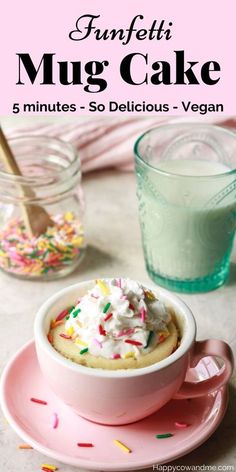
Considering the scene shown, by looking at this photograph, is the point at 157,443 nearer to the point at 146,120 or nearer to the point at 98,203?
the point at 98,203

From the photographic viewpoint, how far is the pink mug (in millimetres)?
960

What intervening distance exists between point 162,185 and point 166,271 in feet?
0.60

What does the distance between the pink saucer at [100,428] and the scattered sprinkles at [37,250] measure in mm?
376

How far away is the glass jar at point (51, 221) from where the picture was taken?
1.50 m

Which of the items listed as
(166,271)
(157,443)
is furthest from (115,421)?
(166,271)

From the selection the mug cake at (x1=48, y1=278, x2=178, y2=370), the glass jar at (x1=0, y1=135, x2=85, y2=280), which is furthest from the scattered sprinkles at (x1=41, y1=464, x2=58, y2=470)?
the glass jar at (x1=0, y1=135, x2=85, y2=280)

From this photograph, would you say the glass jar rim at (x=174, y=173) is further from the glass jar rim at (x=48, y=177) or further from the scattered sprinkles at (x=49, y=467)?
the scattered sprinkles at (x=49, y=467)

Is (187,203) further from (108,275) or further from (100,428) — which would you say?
(100,428)

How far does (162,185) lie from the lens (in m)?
1.39

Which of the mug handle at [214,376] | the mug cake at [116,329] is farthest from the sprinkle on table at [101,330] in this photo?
the mug handle at [214,376]

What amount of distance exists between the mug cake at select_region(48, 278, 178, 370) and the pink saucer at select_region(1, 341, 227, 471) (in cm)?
11

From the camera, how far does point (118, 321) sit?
3.28 ft

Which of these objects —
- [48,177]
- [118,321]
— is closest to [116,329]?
[118,321]

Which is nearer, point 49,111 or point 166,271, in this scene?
point 166,271
